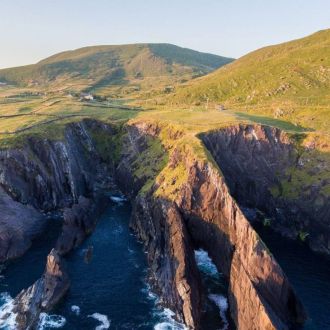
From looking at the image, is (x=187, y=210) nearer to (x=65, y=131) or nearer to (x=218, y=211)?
(x=218, y=211)

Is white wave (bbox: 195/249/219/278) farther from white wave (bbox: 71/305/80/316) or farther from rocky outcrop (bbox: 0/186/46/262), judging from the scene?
rocky outcrop (bbox: 0/186/46/262)

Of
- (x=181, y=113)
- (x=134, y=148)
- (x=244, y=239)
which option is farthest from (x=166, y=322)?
(x=181, y=113)

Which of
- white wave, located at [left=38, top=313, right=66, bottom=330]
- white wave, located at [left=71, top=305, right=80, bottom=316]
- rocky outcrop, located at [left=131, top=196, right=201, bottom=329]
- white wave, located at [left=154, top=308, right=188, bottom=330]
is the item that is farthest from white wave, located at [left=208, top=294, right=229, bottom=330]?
white wave, located at [left=38, top=313, right=66, bottom=330]

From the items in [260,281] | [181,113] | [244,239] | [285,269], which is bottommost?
[285,269]

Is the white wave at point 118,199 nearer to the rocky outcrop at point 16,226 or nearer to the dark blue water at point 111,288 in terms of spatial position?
the dark blue water at point 111,288

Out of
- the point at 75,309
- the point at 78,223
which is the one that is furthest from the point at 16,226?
the point at 75,309

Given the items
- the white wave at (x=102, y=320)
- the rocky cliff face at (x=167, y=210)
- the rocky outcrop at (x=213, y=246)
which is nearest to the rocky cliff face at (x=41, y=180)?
the rocky cliff face at (x=167, y=210)
